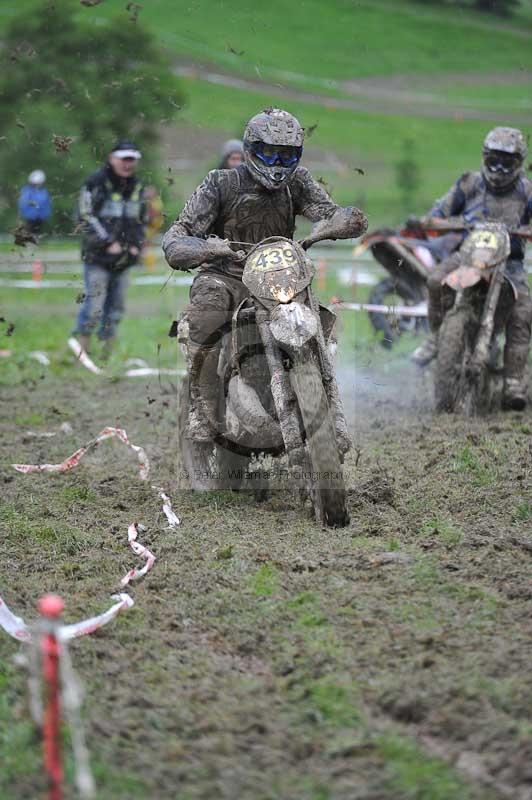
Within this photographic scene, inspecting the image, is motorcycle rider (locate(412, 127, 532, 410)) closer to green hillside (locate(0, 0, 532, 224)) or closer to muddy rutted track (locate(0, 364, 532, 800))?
muddy rutted track (locate(0, 364, 532, 800))

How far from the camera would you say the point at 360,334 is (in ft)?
52.0

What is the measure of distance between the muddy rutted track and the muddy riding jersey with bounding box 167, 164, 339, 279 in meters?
1.60

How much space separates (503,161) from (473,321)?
1413mm

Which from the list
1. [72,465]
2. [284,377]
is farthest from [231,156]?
[284,377]

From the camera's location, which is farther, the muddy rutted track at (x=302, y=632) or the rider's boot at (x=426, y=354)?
the rider's boot at (x=426, y=354)

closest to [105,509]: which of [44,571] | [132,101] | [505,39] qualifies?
[44,571]

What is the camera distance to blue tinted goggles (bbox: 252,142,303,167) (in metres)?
6.80

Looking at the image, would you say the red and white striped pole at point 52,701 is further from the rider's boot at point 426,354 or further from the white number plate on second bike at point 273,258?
the rider's boot at point 426,354

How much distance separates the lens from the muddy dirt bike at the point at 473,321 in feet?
30.8

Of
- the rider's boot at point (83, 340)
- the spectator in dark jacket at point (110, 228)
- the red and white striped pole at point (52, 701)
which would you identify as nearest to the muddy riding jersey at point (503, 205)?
the spectator in dark jacket at point (110, 228)

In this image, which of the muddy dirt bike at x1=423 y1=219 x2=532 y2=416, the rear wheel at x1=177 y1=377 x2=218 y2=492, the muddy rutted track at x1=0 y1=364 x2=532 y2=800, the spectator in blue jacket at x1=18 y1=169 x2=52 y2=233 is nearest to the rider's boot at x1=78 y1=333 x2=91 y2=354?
the muddy dirt bike at x1=423 y1=219 x2=532 y2=416

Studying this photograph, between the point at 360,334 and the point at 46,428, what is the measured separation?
670 centimetres

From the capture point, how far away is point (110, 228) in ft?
42.1

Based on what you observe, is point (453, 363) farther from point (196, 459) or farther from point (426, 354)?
point (196, 459)
